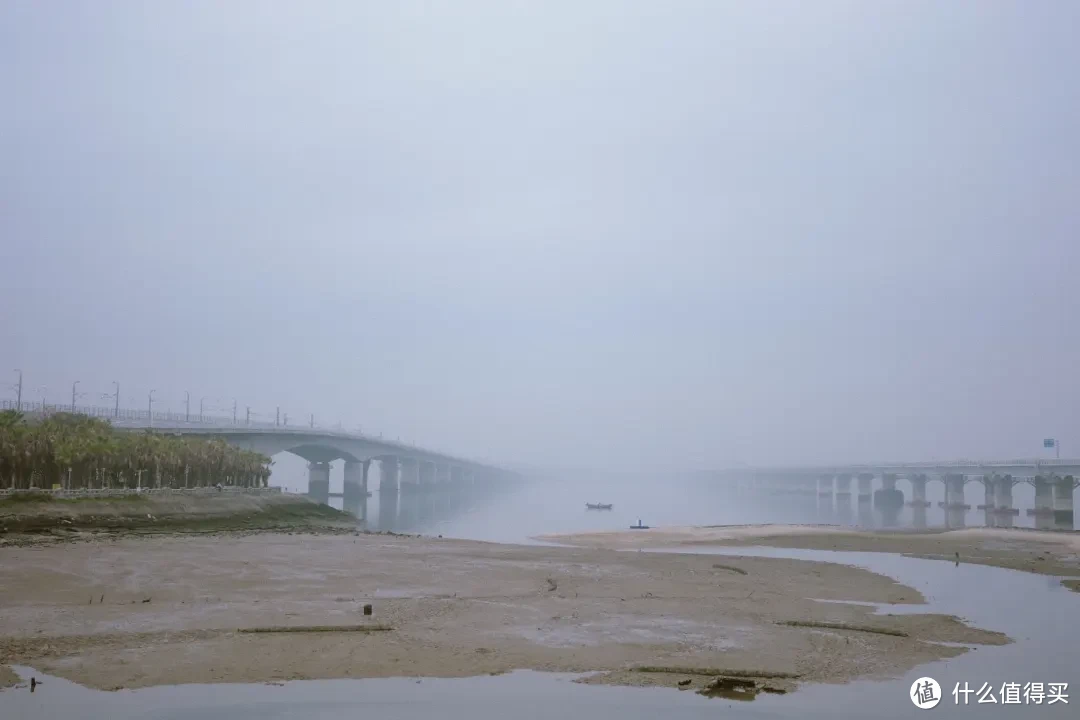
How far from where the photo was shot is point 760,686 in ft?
60.4

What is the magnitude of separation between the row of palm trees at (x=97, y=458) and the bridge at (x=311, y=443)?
1247 centimetres

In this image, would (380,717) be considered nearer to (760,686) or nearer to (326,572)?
(760,686)

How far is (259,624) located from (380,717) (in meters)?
7.91

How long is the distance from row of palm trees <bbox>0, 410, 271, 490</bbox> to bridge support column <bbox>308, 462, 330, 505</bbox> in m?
65.8

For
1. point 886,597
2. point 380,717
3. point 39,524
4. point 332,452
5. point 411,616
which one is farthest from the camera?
point 332,452

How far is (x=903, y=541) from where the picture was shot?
63.7 meters

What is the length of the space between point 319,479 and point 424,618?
137 m


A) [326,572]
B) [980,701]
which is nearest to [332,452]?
[326,572]

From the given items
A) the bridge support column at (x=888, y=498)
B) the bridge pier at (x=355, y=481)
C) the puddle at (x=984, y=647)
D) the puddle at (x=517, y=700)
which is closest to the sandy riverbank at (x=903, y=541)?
the puddle at (x=984, y=647)

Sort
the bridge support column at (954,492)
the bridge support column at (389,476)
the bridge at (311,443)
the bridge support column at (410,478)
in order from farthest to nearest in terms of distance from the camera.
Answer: the bridge support column at (410,478)
the bridge support column at (389,476)
the bridge support column at (954,492)
the bridge at (311,443)

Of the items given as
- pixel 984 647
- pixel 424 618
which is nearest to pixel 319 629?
pixel 424 618

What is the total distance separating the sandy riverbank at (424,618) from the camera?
1916 cm

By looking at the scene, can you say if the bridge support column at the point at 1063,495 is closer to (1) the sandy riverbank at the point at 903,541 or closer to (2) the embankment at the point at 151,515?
(1) the sandy riverbank at the point at 903,541

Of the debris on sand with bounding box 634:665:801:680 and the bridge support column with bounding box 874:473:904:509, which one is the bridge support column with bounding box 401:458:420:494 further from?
the debris on sand with bounding box 634:665:801:680
